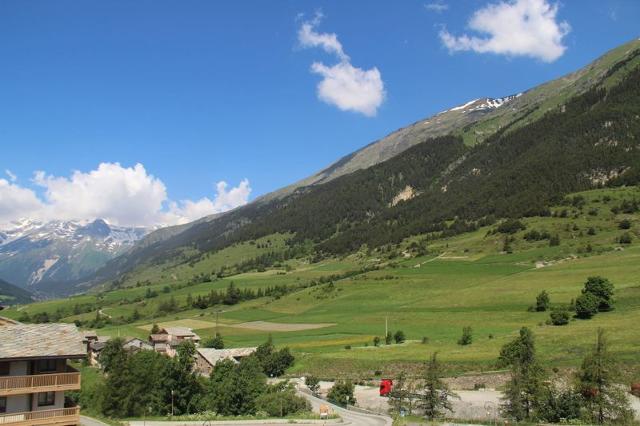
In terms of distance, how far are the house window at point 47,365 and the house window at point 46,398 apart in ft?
4.69

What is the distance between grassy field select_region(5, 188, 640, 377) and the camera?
275 feet

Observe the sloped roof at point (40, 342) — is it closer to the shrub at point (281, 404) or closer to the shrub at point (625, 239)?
the shrub at point (281, 404)

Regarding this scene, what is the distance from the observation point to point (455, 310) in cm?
12256

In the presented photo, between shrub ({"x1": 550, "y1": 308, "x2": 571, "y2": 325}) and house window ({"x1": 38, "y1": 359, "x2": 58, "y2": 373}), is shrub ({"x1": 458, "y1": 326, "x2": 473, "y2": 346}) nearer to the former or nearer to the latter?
shrub ({"x1": 550, "y1": 308, "x2": 571, "y2": 325})

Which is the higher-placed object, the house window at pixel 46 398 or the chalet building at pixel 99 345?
the house window at pixel 46 398

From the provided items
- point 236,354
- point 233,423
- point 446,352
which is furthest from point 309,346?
point 233,423

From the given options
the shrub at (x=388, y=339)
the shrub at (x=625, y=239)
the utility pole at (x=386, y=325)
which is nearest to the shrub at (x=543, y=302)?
the shrub at (x=388, y=339)

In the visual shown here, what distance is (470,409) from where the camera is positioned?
198 ft

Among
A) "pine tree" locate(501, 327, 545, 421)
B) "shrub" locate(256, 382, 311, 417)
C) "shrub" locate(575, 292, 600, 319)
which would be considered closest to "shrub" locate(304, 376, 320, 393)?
"shrub" locate(256, 382, 311, 417)

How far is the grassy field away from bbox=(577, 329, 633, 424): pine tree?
80.6 ft

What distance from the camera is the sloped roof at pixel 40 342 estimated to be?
32.2 metres

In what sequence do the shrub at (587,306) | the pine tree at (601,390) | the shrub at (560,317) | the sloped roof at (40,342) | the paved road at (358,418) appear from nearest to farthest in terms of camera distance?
1. the sloped roof at (40,342)
2. the pine tree at (601,390)
3. the paved road at (358,418)
4. the shrub at (560,317)
5. the shrub at (587,306)

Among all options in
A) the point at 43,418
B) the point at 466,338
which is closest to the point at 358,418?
the point at 43,418

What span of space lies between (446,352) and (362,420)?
33.3 metres
